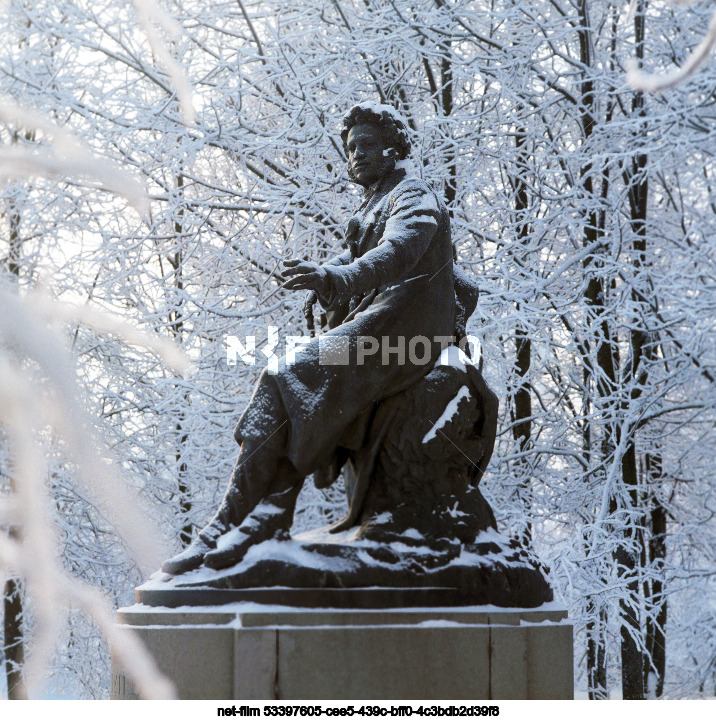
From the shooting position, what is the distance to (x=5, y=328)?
794 mm

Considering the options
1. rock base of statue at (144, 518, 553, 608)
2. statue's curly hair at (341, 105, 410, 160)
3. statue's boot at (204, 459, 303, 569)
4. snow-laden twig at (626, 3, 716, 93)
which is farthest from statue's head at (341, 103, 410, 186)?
snow-laden twig at (626, 3, 716, 93)

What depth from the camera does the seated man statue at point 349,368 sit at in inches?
147

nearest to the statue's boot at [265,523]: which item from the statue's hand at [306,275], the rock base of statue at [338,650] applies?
the rock base of statue at [338,650]

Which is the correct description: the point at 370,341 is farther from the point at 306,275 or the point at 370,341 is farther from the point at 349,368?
the point at 306,275

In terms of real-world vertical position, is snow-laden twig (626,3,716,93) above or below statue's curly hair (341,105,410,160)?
below

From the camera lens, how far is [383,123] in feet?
14.0

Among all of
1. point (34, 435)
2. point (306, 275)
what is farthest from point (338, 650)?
point (34, 435)

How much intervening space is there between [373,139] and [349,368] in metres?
1.20

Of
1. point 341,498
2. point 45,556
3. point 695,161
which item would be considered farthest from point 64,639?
point 45,556

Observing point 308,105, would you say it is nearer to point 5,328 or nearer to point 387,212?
point 387,212

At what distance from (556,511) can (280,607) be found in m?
4.91

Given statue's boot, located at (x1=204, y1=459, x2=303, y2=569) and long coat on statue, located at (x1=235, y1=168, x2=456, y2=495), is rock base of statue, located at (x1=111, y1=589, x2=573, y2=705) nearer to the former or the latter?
statue's boot, located at (x1=204, y1=459, x2=303, y2=569)

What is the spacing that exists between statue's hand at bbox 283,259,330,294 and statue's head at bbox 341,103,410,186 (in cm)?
87

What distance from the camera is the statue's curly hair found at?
4.25m
